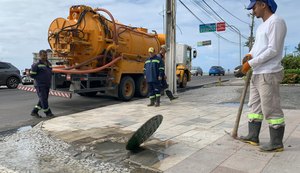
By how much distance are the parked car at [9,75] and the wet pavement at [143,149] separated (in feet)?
42.0

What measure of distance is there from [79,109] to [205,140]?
5.93 m

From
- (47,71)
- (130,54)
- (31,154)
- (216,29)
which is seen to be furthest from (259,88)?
(216,29)

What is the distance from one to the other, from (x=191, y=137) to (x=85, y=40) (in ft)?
21.9

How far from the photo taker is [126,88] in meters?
12.6

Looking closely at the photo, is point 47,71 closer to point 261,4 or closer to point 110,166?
point 110,166

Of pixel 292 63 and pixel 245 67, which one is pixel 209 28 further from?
pixel 245 67

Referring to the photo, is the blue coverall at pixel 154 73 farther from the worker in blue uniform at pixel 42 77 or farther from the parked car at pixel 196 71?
the parked car at pixel 196 71

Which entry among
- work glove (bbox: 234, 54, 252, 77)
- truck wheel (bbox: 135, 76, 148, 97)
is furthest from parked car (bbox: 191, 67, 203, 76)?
work glove (bbox: 234, 54, 252, 77)

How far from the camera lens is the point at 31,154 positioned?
4727mm

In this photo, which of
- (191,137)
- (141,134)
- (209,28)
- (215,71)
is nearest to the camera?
(141,134)

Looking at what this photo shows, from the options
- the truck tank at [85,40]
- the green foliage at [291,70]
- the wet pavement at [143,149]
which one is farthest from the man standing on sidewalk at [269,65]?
the green foliage at [291,70]

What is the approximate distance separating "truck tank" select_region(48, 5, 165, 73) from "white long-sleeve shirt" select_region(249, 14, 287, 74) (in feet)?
23.4

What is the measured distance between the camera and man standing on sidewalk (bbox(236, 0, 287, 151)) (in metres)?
4.20

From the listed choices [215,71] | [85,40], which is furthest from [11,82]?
[215,71]
